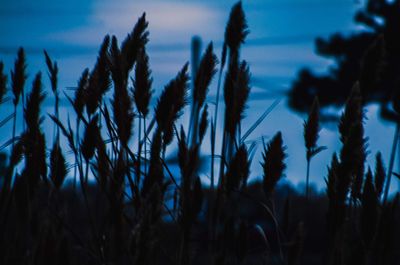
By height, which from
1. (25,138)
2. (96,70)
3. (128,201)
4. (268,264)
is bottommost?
(268,264)

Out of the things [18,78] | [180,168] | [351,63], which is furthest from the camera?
[351,63]

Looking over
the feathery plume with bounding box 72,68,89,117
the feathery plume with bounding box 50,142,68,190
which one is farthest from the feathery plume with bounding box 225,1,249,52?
the feathery plume with bounding box 50,142,68,190

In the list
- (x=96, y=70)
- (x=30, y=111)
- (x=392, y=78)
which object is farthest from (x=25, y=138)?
(x=392, y=78)

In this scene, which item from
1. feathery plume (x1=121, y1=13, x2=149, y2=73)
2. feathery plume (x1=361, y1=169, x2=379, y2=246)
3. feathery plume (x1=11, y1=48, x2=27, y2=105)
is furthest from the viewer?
feathery plume (x1=11, y1=48, x2=27, y2=105)

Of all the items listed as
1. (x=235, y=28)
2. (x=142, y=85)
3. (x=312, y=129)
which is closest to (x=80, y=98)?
(x=142, y=85)

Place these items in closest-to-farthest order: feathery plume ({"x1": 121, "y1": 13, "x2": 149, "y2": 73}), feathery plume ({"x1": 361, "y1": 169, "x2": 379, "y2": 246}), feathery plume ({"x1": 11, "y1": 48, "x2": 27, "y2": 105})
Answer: feathery plume ({"x1": 361, "y1": 169, "x2": 379, "y2": 246}) → feathery plume ({"x1": 121, "y1": 13, "x2": 149, "y2": 73}) → feathery plume ({"x1": 11, "y1": 48, "x2": 27, "y2": 105})

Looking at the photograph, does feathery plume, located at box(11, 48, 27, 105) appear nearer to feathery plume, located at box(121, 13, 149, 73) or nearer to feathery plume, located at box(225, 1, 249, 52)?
feathery plume, located at box(121, 13, 149, 73)

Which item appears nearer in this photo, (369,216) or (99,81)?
(369,216)

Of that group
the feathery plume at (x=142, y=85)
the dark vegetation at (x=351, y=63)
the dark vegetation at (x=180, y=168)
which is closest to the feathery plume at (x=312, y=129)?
the dark vegetation at (x=180, y=168)

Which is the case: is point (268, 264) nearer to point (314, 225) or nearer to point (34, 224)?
point (34, 224)

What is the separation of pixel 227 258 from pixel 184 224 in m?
0.30

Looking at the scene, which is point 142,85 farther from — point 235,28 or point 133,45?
point 235,28

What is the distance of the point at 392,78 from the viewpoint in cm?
1512

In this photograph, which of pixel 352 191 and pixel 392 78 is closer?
pixel 352 191
